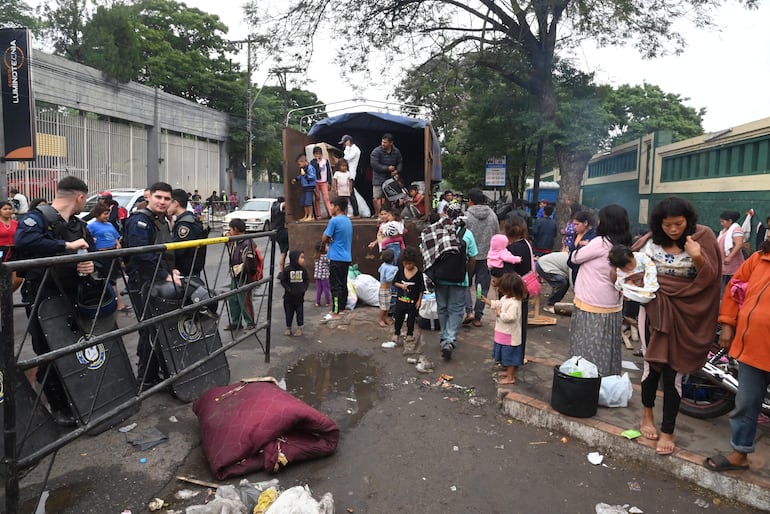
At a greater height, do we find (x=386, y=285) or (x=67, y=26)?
(x=67, y=26)

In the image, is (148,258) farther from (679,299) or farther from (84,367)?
(679,299)

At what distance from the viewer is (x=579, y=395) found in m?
3.88

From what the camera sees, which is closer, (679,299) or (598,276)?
(679,299)

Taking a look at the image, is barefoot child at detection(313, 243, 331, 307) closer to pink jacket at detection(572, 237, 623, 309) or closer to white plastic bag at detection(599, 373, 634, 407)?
pink jacket at detection(572, 237, 623, 309)

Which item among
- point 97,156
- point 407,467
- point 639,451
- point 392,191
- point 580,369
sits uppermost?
point 97,156

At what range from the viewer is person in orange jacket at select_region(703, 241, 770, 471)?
299cm

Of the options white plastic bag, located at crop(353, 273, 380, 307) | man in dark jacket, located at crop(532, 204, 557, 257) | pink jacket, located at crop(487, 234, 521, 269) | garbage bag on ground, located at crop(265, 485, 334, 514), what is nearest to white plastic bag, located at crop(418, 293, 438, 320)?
pink jacket, located at crop(487, 234, 521, 269)

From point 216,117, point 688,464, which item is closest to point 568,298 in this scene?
point 688,464

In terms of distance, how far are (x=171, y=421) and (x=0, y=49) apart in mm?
15159

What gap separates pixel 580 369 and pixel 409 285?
241 cm

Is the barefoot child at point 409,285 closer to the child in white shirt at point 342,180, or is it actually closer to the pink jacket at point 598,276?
the pink jacket at point 598,276

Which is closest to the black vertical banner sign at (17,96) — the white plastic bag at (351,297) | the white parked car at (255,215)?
the white parked car at (255,215)

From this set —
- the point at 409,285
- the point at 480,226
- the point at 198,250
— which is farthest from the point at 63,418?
the point at 480,226

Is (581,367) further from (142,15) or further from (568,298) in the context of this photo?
(142,15)
